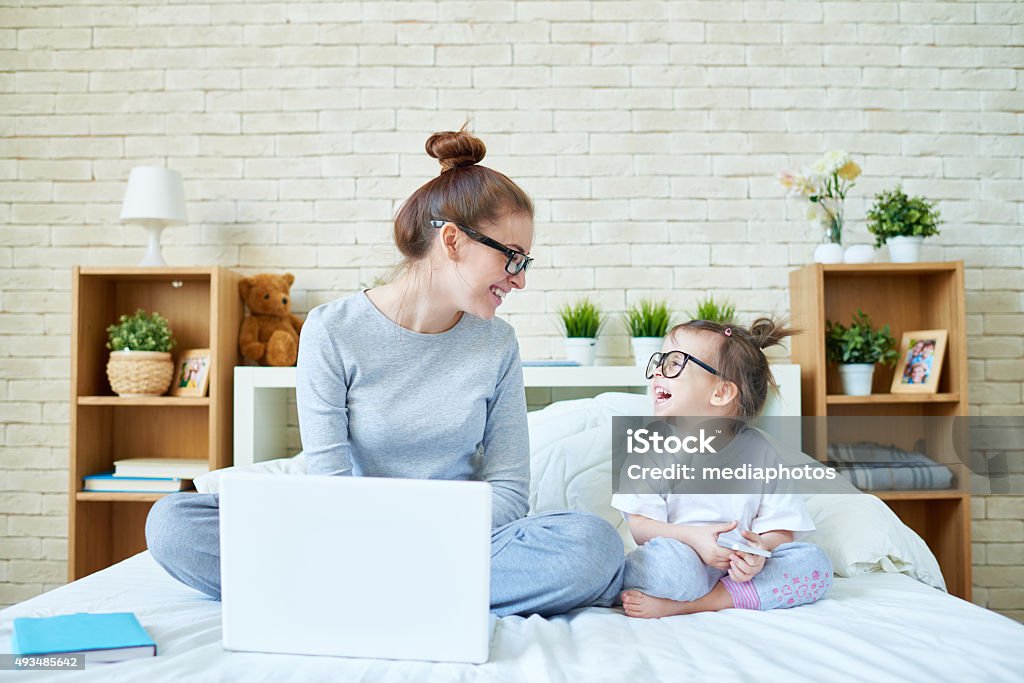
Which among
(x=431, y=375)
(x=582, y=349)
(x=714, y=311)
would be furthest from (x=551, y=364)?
(x=431, y=375)

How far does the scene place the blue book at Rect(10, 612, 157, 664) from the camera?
1056mm

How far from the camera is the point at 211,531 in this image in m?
1.42

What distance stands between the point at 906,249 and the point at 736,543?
60.3 inches

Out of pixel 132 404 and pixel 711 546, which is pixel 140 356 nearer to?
pixel 132 404

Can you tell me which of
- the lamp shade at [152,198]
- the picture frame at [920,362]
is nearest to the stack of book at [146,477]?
the lamp shade at [152,198]

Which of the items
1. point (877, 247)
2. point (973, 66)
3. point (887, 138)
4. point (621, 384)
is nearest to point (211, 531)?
point (621, 384)

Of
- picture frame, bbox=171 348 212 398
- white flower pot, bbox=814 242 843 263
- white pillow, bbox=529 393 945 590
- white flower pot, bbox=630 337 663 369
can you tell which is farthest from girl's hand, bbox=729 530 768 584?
picture frame, bbox=171 348 212 398

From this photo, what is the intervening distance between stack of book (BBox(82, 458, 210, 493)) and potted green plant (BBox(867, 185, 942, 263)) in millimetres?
2225

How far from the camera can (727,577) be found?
1.46 metres

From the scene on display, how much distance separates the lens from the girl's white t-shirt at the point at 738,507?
153 centimetres

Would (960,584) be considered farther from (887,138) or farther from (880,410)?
(887,138)

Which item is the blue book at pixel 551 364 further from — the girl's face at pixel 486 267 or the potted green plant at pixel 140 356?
the potted green plant at pixel 140 356

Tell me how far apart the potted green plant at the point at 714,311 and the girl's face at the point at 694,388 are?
84cm

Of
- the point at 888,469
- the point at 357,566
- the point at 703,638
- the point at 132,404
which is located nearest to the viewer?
the point at 357,566
